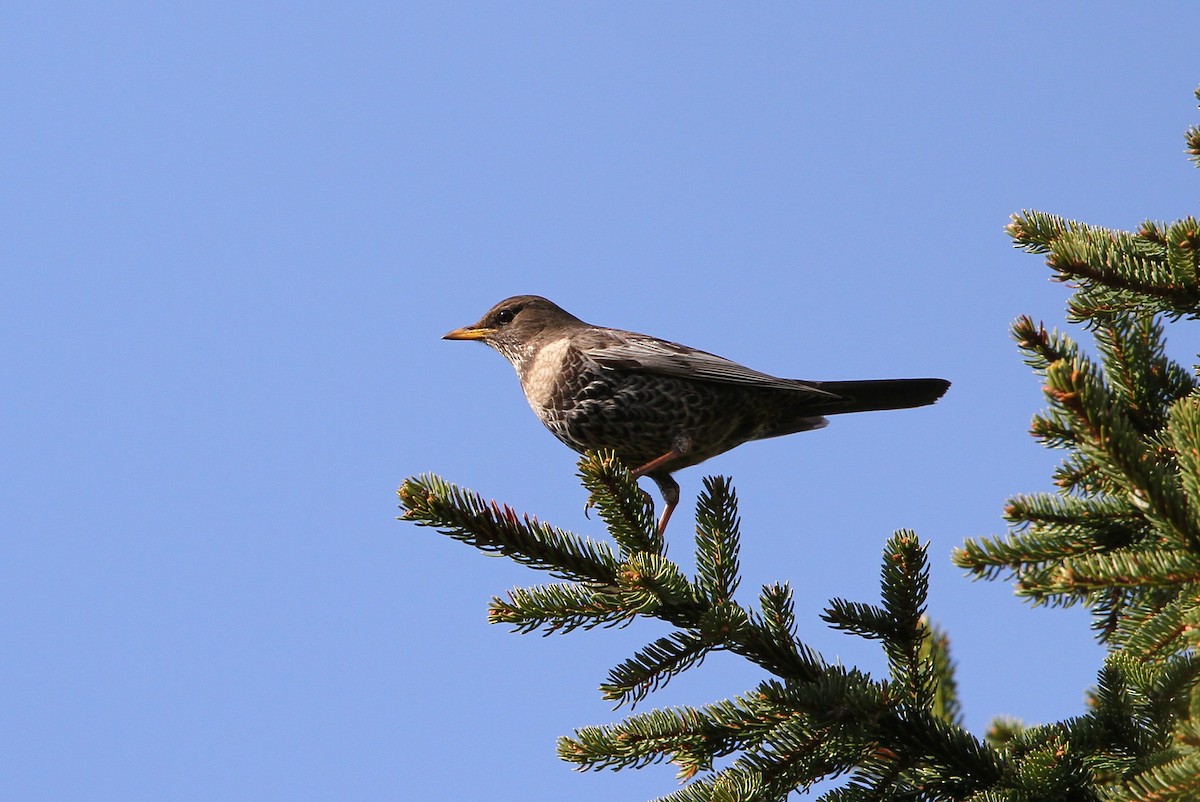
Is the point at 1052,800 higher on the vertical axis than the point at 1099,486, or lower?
lower

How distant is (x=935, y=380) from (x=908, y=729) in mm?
3165

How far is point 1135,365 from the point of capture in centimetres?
268

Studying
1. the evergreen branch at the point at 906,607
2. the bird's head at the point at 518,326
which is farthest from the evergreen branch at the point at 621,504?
the bird's head at the point at 518,326

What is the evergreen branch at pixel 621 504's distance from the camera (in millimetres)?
2803

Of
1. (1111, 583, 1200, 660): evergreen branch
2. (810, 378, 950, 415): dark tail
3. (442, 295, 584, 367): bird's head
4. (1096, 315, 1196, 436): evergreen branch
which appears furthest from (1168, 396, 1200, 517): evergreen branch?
(442, 295, 584, 367): bird's head

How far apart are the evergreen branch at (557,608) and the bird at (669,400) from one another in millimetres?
2480

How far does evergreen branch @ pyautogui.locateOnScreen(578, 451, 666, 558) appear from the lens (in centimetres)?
280

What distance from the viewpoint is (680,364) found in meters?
5.44

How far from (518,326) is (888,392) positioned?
93.0 inches

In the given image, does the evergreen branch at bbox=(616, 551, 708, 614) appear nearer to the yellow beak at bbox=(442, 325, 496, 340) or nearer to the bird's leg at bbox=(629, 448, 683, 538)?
the bird's leg at bbox=(629, 448, 683, 538)

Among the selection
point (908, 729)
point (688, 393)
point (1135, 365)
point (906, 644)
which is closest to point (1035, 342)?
point (1135, 365)

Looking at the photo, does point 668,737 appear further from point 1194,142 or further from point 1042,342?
point 1194,142

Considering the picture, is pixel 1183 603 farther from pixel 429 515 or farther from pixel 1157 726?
pixel 429 515

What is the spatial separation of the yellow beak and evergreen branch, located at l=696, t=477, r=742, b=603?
392 centimetres
